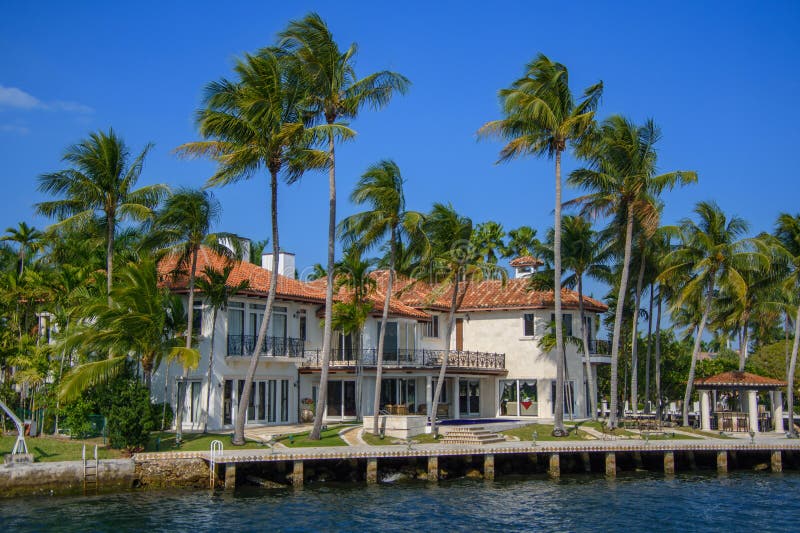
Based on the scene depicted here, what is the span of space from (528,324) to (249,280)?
1828 cm

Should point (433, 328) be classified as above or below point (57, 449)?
above

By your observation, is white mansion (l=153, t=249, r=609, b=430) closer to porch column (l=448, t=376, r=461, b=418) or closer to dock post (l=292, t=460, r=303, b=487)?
porch column (l=448, t=376, r=461, b=418)

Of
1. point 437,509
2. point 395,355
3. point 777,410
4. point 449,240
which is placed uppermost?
point 449,240

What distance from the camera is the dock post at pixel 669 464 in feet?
119

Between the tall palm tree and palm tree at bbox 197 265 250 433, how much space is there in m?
13.5

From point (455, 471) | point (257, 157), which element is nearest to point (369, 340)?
point (455, 471)

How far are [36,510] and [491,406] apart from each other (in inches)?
1182

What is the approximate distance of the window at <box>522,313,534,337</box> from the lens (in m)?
50.2

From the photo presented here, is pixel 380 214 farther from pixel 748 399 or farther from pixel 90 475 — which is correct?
pixel 748 399

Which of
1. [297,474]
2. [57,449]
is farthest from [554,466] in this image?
[57,449]

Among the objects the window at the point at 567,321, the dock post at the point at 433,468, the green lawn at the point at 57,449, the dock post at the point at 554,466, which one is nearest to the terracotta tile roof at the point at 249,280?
the green lawn at the point at 57,449

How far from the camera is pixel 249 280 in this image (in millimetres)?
38938

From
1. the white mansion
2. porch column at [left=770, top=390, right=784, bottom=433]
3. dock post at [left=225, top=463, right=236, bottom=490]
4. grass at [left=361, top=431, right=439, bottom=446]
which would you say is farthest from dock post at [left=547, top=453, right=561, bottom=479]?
porch column at [left=770, top=390, right=784, bottom=433]

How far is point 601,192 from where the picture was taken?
41062 mm
